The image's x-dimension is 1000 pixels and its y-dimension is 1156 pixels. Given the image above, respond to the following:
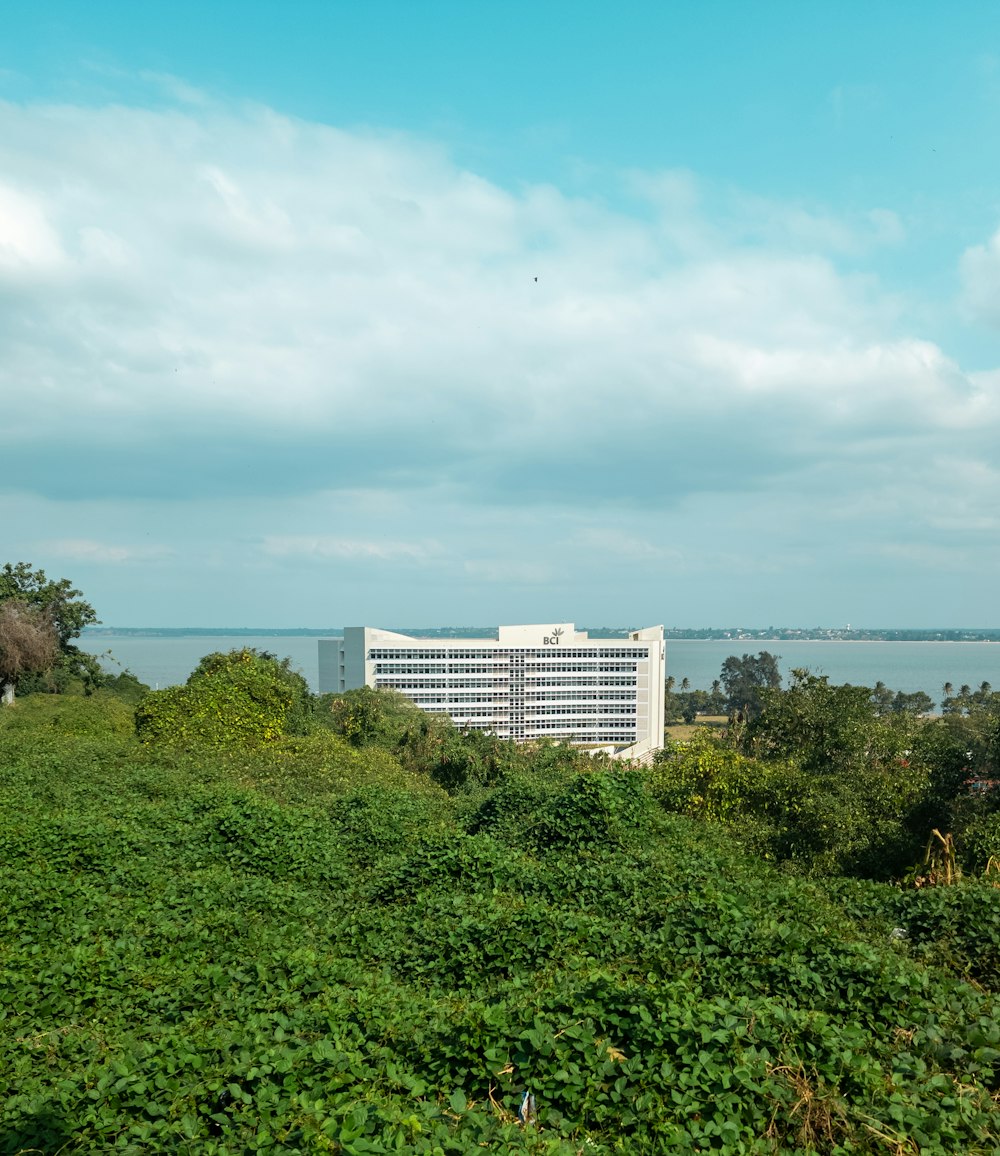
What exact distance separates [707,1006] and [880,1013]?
124 cm

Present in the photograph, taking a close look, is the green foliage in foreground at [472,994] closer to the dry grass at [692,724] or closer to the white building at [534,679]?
the white building at [534,679]

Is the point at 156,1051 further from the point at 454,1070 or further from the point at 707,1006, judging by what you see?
the point at 707,1006

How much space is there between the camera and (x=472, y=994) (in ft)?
20.0

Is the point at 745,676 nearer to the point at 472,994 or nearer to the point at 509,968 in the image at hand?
the point at 509,968

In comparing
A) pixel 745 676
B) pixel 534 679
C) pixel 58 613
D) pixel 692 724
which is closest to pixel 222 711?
pixel 58 613

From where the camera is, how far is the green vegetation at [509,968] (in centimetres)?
404

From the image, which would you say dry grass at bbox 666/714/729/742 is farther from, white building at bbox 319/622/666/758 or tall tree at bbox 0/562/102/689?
tall tree at bbox 0/562/102/689

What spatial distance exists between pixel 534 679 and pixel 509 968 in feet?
211

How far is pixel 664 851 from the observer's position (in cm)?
973

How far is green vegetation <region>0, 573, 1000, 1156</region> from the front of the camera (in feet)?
13.3

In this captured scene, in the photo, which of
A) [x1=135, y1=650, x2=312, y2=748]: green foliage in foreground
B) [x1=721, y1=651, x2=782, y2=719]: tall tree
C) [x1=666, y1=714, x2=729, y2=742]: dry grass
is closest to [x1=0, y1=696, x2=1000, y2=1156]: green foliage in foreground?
[x1=135, y1=650, x2=312, y2=748]: green foliage in foreground

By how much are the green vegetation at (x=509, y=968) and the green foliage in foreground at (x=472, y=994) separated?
21mm

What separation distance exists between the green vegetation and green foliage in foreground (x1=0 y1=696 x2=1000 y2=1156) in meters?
0.02

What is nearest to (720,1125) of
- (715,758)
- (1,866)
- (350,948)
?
(350,948)
